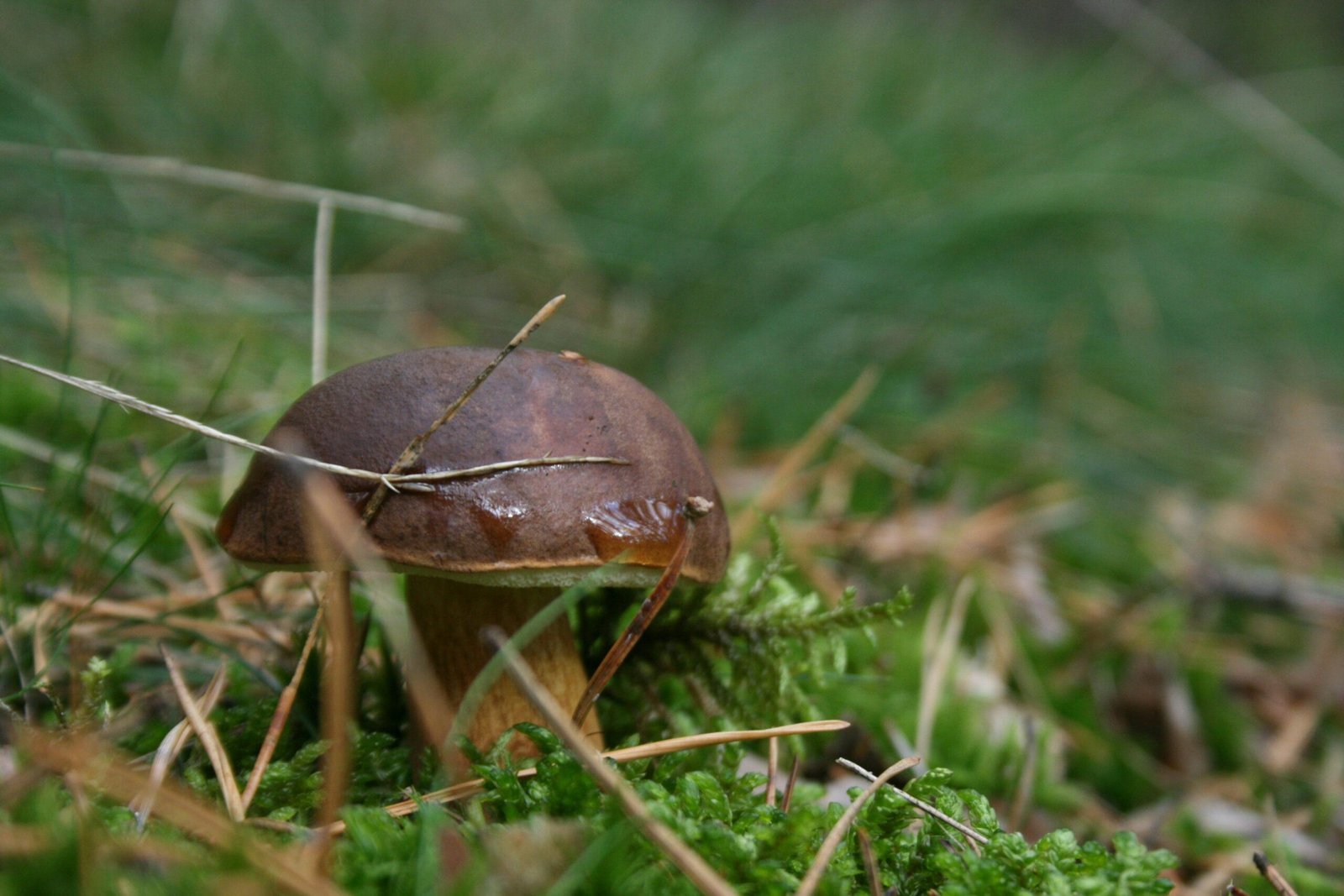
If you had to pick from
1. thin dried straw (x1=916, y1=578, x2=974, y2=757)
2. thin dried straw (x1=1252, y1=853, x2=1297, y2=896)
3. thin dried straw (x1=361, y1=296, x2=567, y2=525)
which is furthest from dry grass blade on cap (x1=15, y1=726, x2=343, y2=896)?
thin dried straw (x1=916, y1=578, x2=974, y2=757)

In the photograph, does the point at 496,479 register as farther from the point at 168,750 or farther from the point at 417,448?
the point at 168,750

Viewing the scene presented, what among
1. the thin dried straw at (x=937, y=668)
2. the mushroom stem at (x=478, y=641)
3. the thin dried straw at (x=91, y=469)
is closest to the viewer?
the mushroom stem at (x=478, y=641)

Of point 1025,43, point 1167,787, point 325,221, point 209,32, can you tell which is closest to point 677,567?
point 325,221

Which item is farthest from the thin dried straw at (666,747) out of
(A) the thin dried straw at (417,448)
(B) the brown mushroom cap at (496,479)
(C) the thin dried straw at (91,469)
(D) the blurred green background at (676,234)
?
(D) the blurred green background at (676,234)

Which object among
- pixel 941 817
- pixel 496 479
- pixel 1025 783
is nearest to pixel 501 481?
pixel 496 479

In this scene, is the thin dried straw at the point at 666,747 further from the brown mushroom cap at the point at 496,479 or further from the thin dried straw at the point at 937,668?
the thin dried straw at the point at 937,668

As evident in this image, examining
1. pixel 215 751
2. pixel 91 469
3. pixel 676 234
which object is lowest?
pixel 215 751
